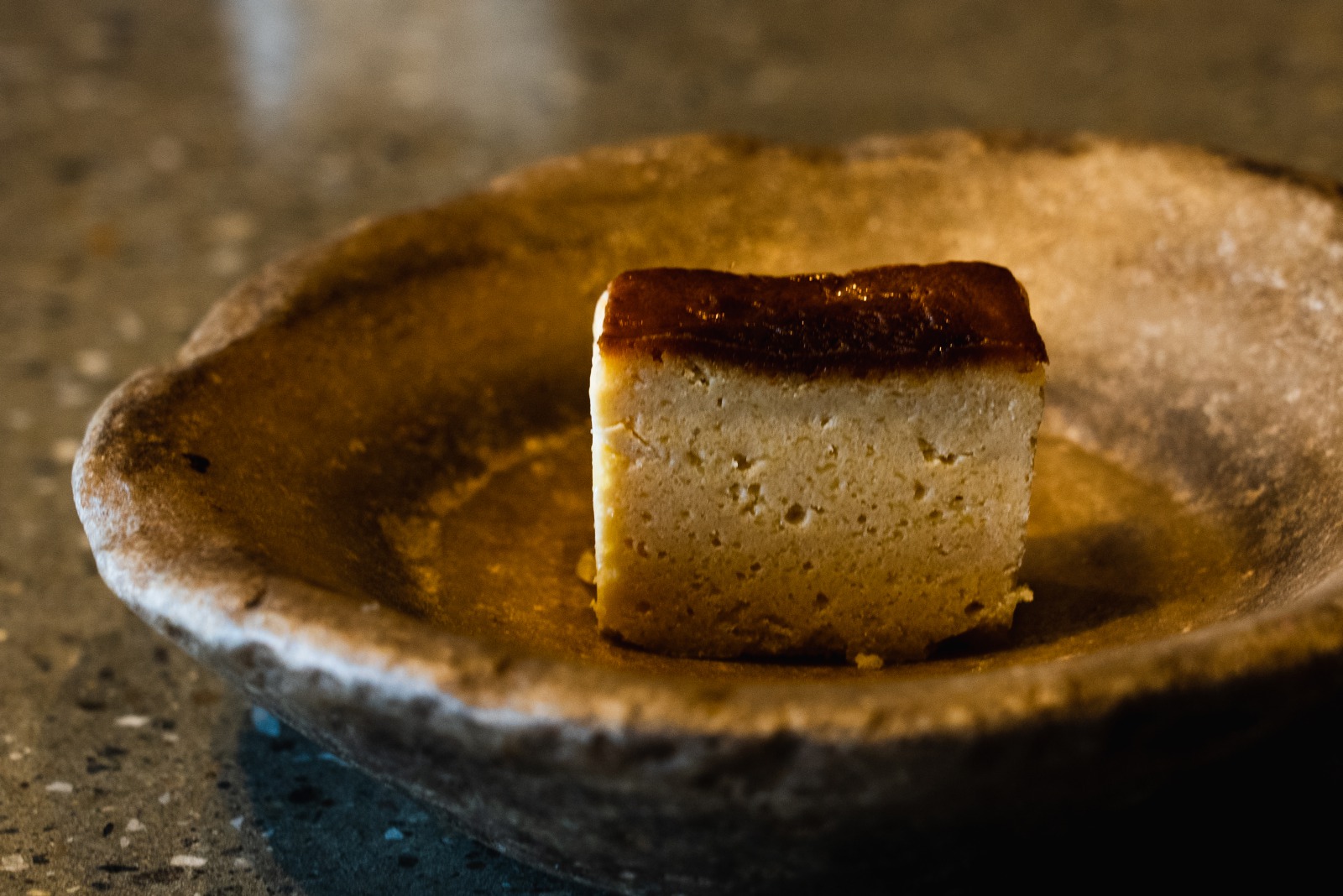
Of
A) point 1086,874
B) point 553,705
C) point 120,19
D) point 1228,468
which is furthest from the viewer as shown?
point 120,19

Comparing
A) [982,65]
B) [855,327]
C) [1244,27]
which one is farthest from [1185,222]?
[1244,27]

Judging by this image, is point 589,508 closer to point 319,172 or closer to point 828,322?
point 828,322

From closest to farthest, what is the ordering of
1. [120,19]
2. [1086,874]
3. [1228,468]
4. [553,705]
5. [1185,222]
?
[553,705], [1086,874], [1228,468], [1185,222], [120,19]

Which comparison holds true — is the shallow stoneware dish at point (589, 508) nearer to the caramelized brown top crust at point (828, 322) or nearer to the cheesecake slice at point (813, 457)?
the cheesecake slice at point (813, 457)

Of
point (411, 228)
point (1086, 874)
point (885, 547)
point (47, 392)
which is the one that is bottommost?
point (47, 392)

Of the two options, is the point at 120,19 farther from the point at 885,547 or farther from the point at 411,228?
the point at 885,547

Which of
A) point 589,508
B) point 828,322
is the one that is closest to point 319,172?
point 589,508

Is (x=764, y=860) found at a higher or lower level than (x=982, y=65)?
lower

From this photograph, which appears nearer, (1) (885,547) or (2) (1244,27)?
(1) (885,547)
